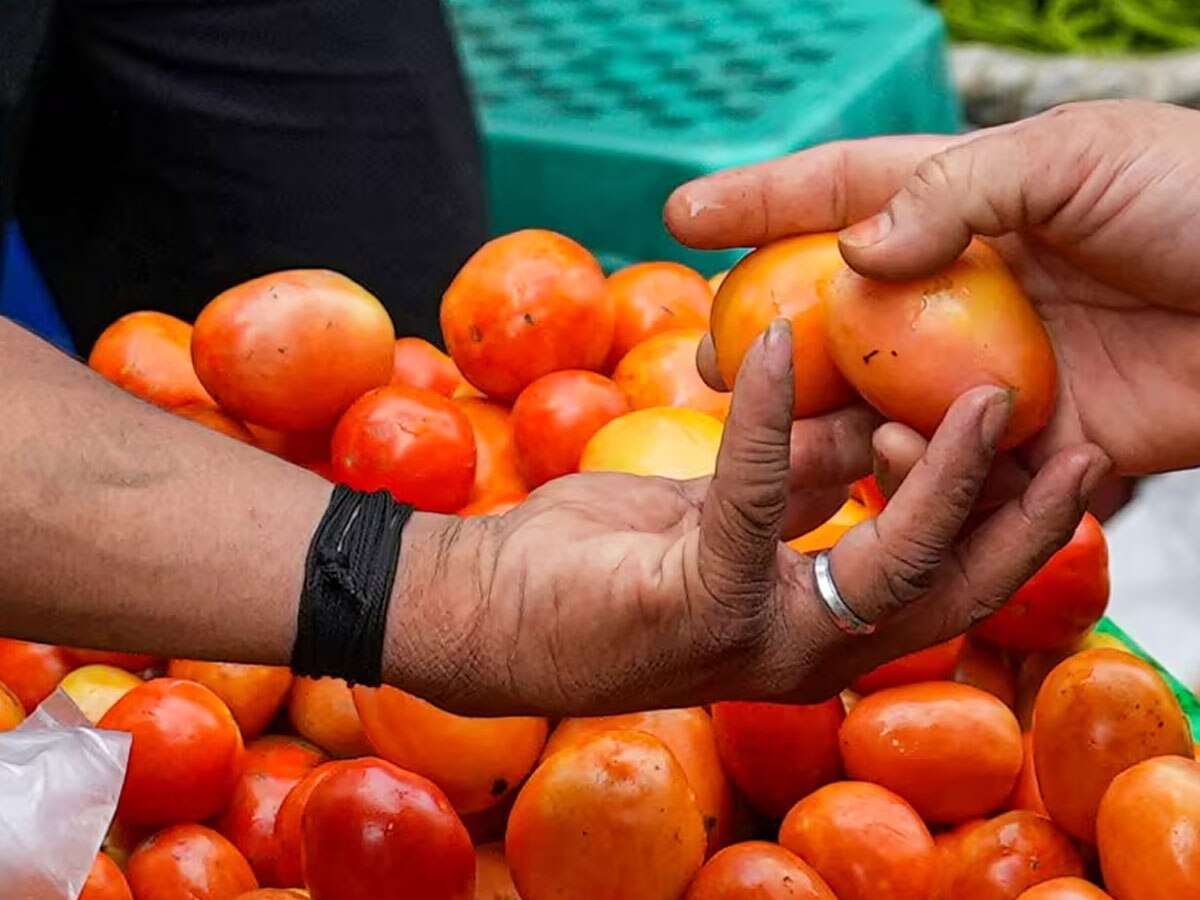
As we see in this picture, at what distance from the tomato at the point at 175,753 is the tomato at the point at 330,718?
98mm

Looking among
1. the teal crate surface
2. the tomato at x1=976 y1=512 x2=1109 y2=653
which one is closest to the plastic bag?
the tomato at x1=976 y1=512 x2=1109 y2=653

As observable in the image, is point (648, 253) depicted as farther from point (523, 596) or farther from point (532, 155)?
point (523, 596)

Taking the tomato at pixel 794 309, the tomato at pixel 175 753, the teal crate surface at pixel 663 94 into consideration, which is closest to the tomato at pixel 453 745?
the tomato at pixel 175 753

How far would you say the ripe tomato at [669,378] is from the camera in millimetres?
1507

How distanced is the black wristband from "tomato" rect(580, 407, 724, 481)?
0.37 meters

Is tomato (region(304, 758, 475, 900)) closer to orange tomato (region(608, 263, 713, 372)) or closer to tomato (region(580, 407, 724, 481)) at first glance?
tomato (region(580, 407, 724, 481))

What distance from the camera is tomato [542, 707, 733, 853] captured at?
1248 mm

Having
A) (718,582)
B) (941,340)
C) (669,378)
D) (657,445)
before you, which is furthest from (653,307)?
(718,582)

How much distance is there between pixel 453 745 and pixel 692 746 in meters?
0.19

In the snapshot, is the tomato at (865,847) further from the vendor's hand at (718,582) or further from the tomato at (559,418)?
the tomato at (559,418)

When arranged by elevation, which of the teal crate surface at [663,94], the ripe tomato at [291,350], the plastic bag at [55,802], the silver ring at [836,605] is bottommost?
the teal crate surface at [663,94]

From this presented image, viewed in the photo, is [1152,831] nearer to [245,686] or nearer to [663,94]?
[245,686]

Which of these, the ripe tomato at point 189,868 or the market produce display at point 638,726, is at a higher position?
the market produce display at point 638,726

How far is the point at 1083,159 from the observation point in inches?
41.3
